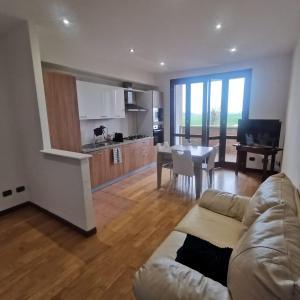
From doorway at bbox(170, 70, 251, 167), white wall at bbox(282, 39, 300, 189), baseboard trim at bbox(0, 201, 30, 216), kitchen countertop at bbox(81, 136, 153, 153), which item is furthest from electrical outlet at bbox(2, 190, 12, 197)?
white wall at bbox(282, 39, 300, 189)

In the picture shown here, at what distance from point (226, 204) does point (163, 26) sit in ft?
7.87

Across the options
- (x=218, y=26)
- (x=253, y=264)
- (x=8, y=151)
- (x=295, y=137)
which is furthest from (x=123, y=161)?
(x=253, y=264)

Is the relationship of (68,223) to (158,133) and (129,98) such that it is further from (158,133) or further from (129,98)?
(158,133)

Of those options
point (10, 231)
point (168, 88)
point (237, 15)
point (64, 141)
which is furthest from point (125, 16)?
point (168, 88)

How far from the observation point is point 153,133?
5.45 meters

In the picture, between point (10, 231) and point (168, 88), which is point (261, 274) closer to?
point (10, 231)

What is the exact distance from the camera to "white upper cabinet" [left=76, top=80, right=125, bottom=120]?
11.9ft

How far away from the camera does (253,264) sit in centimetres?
80

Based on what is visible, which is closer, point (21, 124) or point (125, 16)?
point (125, 16)

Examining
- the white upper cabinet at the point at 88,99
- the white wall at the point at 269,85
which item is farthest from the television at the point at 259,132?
the white upper cabinet at the point at 88,99

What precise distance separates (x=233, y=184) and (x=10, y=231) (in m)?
3.93

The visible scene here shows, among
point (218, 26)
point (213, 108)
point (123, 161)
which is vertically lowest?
point (123, 161)

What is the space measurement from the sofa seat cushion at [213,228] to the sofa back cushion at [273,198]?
200 mm

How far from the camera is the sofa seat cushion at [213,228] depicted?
1552 mm
